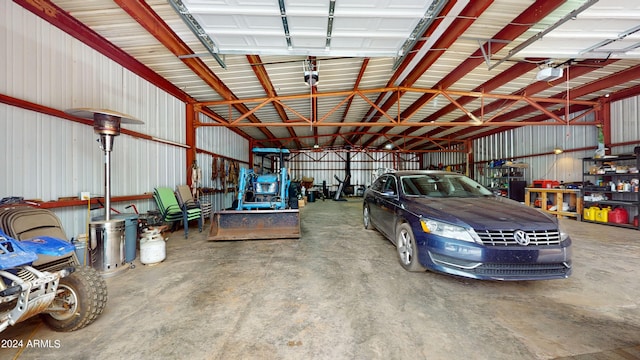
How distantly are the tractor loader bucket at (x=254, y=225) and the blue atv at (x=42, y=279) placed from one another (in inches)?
90.9

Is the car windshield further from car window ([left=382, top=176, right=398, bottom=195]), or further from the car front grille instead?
the car front grille

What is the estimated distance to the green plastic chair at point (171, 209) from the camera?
16.2 ft

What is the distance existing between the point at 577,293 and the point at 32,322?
17.2ft

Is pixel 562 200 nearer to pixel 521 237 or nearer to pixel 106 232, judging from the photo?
pixel 521 237

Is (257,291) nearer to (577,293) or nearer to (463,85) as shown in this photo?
(577,293)

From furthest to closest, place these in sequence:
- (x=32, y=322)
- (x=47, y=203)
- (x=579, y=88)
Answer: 1. (x=579, y=88)
2. (x=47, y=203)
3. (x=32, y=322)

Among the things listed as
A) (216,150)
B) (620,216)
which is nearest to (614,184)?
(620,216)

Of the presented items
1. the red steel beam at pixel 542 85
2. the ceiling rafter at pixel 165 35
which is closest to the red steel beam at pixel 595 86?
the red steel beam at pixel 542 85

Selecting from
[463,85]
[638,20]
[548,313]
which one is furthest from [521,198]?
[548,313]

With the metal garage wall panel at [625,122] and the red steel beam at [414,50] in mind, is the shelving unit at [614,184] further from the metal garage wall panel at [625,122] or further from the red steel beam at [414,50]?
the red steel beam at [414,50]

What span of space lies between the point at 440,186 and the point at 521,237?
56.0 inches

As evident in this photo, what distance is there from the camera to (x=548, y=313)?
206 centimetres

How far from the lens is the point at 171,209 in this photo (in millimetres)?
5074

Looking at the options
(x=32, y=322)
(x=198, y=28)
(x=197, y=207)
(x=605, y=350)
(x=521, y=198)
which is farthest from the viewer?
(x=521, y=198)
